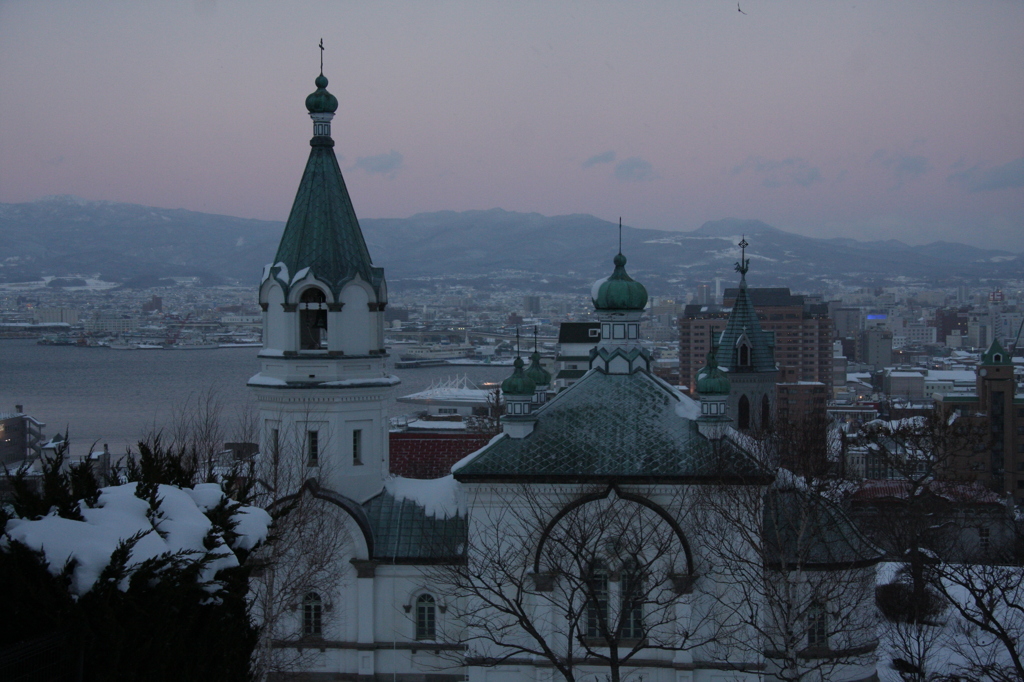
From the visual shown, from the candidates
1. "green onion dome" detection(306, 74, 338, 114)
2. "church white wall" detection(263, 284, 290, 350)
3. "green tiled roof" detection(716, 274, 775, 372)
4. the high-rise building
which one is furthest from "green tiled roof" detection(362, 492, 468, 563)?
the high-rise building

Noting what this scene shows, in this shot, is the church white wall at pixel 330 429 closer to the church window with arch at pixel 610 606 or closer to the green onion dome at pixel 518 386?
the green onion dome at pixel 518 386

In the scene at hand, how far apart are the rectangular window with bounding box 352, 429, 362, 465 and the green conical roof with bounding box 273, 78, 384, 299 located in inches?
94.1

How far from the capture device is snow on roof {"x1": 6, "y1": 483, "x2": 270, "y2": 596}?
293 inches

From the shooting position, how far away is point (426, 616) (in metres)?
17.0

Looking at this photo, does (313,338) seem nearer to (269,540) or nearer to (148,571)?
(269,540)

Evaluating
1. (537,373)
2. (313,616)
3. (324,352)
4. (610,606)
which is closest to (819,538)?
(610,606)

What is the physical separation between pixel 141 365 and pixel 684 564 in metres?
129

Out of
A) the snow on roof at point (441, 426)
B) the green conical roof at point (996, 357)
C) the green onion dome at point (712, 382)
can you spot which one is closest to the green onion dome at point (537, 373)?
the green onion dome at point (712, 382)

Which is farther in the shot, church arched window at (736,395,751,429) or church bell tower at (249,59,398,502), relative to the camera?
church arched window at (736,395,751,429)

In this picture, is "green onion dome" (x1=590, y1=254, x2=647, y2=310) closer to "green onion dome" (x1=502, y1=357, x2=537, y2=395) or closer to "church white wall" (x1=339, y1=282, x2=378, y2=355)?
"green onion dome" (x1=502, y1=357, x2=537, y2=395)

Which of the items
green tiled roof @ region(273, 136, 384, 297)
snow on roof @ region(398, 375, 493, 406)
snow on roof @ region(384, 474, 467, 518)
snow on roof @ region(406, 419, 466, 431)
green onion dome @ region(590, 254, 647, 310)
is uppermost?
green tiled roof @ region(273, 136, 384, 297)

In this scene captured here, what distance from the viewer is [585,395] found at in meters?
17.2

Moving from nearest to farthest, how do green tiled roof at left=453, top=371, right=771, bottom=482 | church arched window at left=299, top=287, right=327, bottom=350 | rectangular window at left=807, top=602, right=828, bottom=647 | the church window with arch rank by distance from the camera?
the church window with arch, green tiled roof at left=453, top=371, right=771, bottom=482, rectangular window at left=807, top=602, right=828, bottom=647, church arched window at left=299, top=287, right=327, bottom=350

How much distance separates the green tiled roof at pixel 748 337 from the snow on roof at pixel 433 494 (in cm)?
1174
